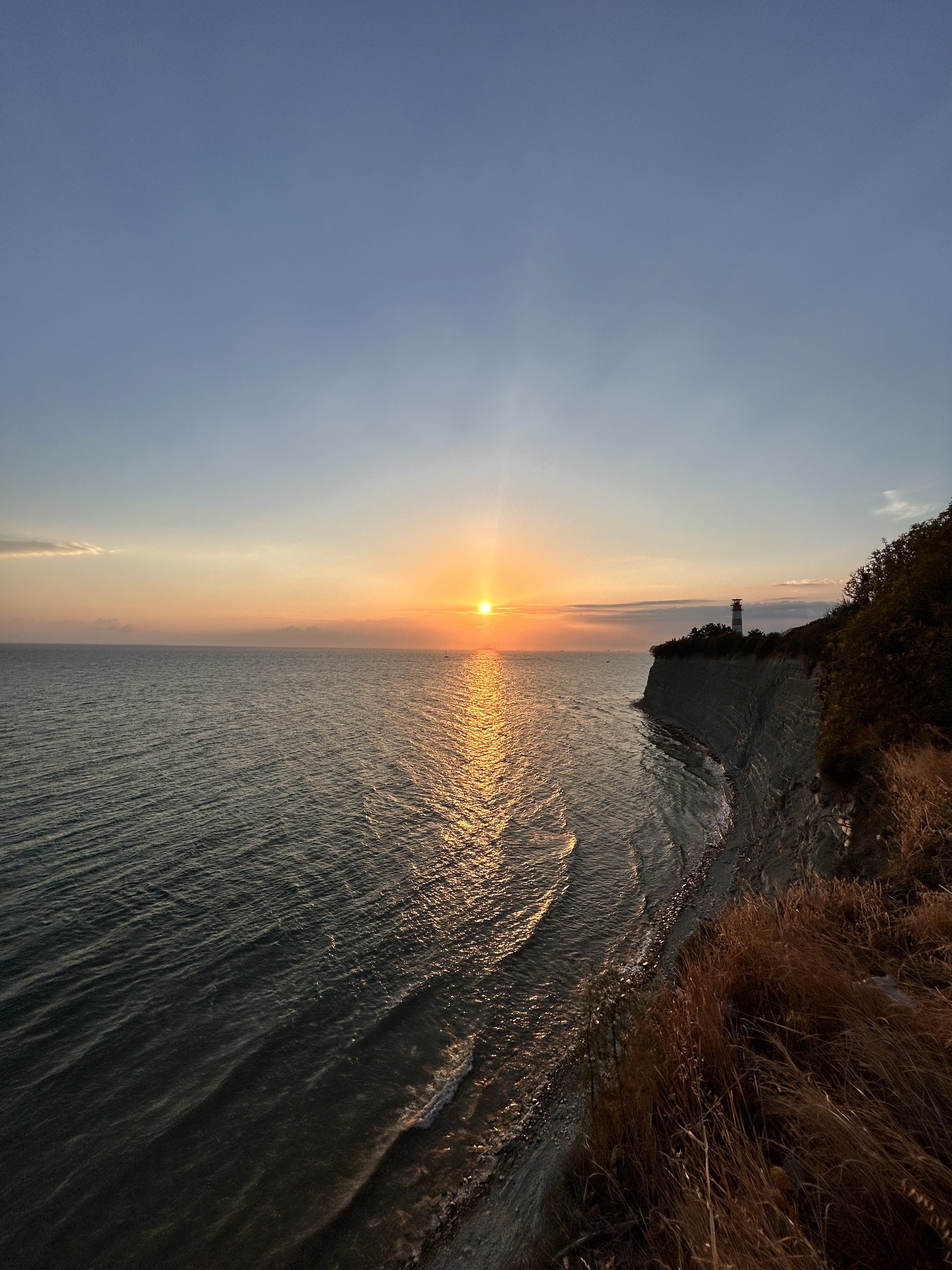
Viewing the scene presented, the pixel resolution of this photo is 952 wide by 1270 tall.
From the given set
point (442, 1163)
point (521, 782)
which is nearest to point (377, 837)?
point (521, 782)

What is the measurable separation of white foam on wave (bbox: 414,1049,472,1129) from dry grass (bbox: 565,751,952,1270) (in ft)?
10.5

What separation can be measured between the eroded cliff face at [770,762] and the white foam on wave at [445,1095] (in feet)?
23.1

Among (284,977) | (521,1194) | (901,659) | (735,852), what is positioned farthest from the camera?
(735,852)

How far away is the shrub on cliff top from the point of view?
14.2 metres

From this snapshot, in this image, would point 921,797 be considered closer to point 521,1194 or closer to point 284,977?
point 521,1194

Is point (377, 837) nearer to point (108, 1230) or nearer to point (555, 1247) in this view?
point (108, 1230)

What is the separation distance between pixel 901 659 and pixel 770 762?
13.9 metres

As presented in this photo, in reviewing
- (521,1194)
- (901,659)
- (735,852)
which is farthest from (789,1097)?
(735,852)

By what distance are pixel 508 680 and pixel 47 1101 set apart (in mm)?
122940

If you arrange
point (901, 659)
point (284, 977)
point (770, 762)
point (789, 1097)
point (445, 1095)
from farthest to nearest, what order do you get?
point (770, 762), point (901, 659), point (284, 977), point (445, 1095), point (789, 1097)

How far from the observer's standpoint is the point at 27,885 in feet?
57.1

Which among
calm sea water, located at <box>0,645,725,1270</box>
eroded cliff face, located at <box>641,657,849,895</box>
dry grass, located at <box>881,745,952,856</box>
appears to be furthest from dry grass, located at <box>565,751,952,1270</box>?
calm sea water, located at <box>0,645,725,1270</box>

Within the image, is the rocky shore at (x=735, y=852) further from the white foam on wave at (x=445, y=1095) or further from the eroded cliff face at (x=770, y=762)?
the white foam on wave at (x=445, y=1095)

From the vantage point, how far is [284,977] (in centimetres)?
1366
